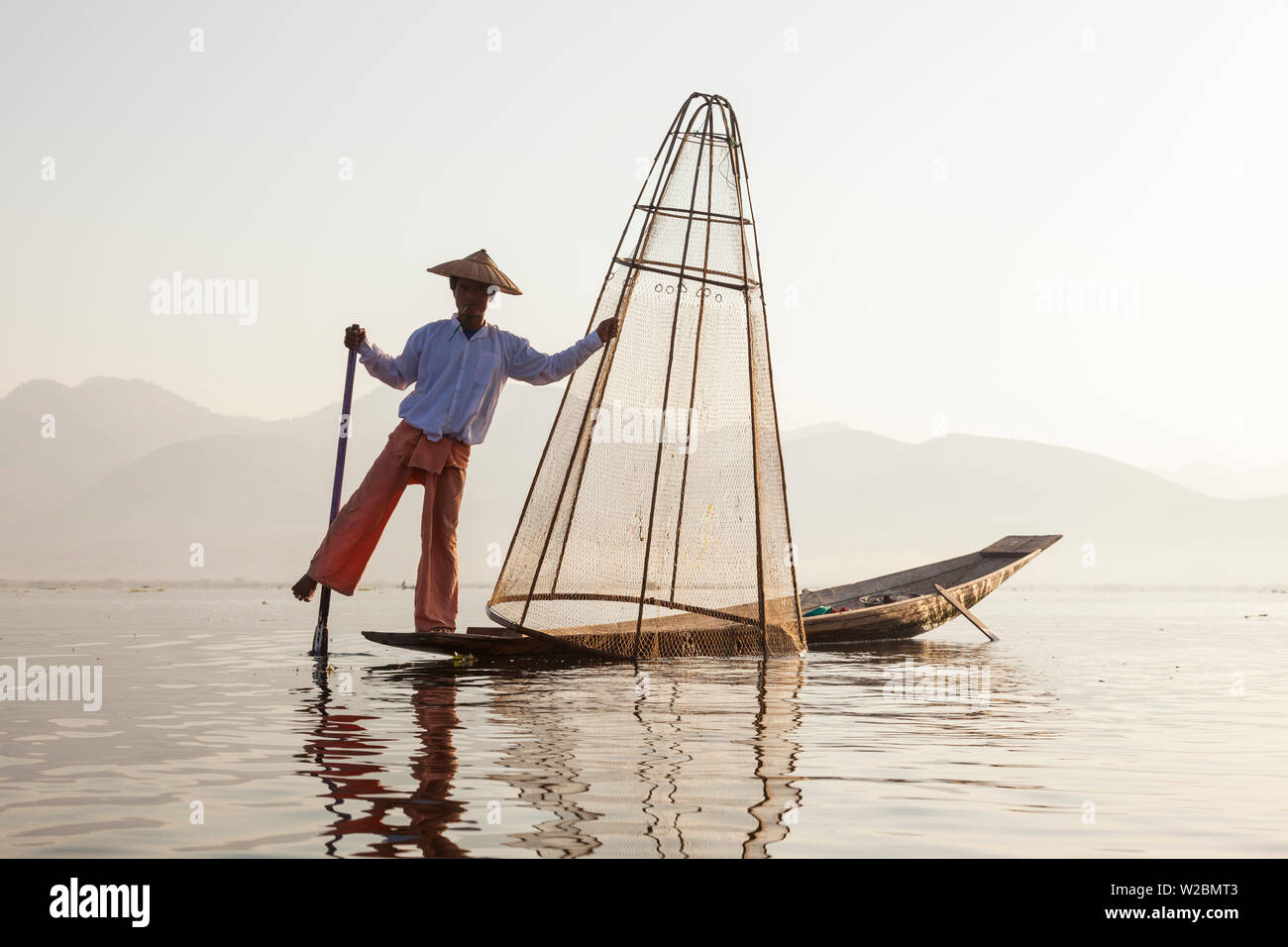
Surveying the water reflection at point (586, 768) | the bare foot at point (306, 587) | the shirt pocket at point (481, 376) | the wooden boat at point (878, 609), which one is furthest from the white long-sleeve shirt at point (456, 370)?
the water reflection at point (586, 768)

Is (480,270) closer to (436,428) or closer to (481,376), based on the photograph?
(481,376)

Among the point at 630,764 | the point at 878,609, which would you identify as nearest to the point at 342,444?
the point at 630,764

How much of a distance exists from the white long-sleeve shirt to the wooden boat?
5.44 ft

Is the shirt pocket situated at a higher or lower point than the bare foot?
higher

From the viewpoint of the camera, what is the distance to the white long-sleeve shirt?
1052 centimetres

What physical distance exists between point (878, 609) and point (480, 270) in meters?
8.07

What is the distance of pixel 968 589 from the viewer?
1886cm

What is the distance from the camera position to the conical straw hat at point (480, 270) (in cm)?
1057

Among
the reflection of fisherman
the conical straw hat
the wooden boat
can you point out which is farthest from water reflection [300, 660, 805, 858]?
the conical straw hat

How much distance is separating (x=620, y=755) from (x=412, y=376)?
5.02 metres

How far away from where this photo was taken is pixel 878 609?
55.0 ft

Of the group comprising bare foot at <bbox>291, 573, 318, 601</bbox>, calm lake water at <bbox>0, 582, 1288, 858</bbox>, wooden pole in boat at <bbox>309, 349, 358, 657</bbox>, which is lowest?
calm lake water at <bbox>0, 582, 1288, 858</bbox>

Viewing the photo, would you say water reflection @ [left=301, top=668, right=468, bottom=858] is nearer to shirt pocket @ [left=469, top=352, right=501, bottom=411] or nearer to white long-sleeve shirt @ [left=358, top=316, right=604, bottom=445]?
white long-sleeve shirt @ [left=358, top=316, right=604, bottom=445]

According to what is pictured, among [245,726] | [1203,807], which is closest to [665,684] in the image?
[245,726]
